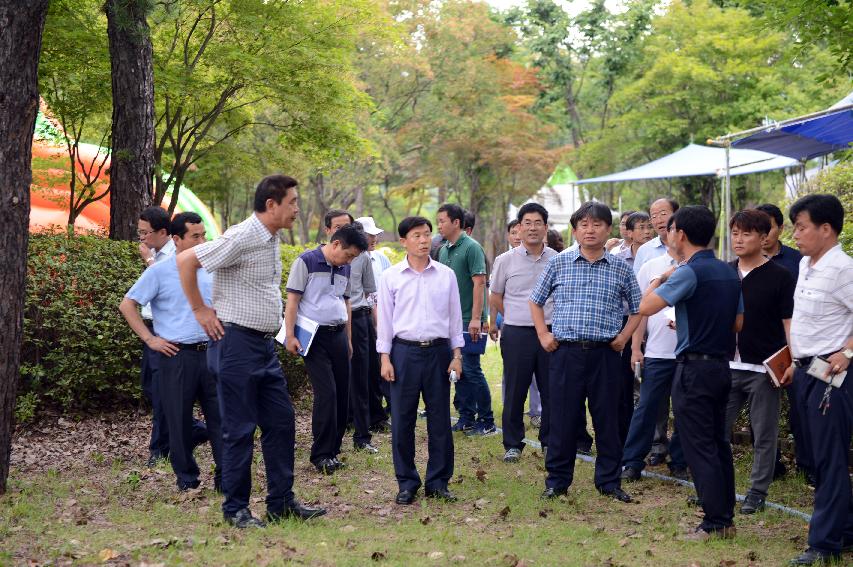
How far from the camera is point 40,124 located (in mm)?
13664

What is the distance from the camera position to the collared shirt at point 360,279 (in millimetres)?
9578

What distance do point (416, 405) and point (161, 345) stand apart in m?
1.94

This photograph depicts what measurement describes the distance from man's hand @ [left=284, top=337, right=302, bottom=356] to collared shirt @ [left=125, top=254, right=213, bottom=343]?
68cm

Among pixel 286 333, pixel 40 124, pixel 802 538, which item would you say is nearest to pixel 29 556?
pixel 286 333

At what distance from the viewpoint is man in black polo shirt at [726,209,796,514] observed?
269 inches

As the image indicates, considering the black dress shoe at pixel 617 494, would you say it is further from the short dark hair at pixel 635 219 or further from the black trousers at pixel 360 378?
the short dark hair at pixel 635 219

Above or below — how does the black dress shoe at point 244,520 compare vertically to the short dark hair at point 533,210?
below

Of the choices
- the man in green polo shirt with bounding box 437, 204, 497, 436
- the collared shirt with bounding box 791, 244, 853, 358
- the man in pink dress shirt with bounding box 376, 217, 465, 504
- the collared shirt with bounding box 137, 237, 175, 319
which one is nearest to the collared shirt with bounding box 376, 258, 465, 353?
the man in pink dress shirt with bounding box 376, 217, 465, 504

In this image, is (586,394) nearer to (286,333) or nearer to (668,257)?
(668,257)

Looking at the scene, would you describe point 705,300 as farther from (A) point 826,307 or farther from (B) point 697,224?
(A) point 826,307

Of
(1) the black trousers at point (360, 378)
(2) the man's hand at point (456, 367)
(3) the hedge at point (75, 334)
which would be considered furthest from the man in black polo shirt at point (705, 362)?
(3) the hedge at point (75, 334)

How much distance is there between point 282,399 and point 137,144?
5937mm

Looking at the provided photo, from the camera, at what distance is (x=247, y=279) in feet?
20.2

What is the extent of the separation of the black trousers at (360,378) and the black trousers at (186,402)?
210 cm
